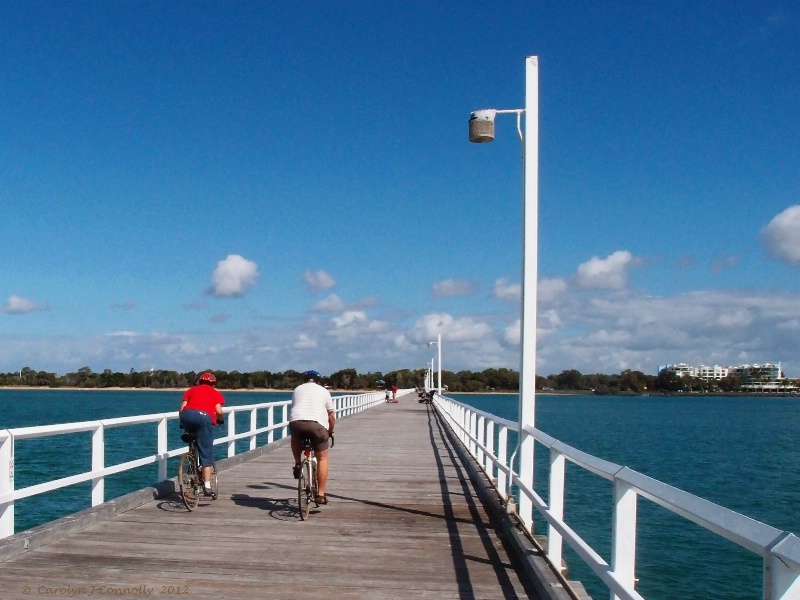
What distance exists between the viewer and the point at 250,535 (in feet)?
27.6

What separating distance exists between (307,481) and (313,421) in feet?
2.22

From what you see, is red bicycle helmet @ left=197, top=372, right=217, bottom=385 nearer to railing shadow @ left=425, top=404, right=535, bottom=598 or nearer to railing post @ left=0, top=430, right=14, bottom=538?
railing post @ left=0, top=430, right=14, bottom=538

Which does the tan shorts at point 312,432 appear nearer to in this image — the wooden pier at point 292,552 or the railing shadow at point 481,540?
the wooden pier at point 292,552

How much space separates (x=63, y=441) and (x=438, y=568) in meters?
44.4

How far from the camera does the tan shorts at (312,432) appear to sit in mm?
9766

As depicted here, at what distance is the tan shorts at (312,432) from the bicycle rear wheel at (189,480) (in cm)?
123

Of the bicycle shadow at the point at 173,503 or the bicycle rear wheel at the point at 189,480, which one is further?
the bicycle shadow at the point at 173,503

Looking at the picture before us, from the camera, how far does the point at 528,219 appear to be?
962 centimetres

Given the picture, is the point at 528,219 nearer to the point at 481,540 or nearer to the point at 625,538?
the point at 481,540

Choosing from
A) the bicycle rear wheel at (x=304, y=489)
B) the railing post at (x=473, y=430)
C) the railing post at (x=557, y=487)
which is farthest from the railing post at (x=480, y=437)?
the railing post at (x=557, y=487)

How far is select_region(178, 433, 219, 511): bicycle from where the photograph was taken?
9.66 meters

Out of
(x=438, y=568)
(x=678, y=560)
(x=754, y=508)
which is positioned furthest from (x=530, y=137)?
(x=754, y=508)

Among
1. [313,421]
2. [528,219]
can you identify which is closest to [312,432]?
[313,421]

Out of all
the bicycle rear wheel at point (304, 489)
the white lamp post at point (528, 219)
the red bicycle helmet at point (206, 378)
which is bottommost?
the bicycle rear wheel at point (304, 489)
